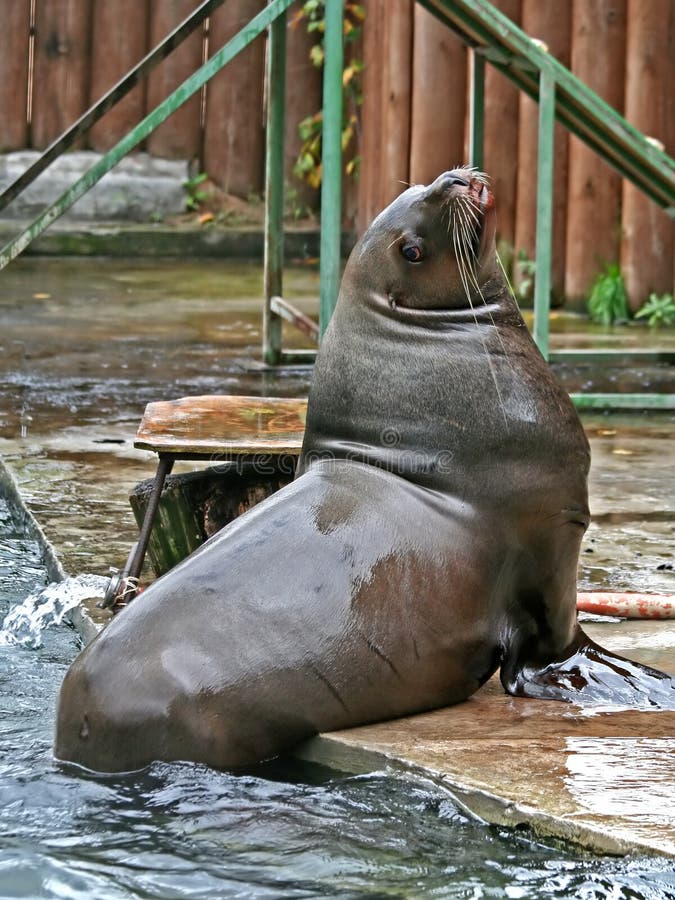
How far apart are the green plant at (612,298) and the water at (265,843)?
6.74 metres

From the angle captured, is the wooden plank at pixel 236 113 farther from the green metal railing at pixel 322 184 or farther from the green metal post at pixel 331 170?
the green metal post at pixel 331 170

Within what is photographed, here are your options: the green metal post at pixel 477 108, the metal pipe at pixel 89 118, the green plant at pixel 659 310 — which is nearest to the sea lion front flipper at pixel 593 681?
the metal pipe at pixel 89 118

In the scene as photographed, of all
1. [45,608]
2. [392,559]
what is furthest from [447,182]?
[45,608]

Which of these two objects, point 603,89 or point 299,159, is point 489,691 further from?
point 299,159

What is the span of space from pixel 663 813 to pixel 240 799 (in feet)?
2.47

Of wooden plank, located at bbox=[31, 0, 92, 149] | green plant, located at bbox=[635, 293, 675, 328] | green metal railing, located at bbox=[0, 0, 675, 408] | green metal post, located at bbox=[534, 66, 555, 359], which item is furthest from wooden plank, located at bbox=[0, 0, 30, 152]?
green metal post, located at bbox=[534, 66, 555, 359]

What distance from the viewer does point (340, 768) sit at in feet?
9.78

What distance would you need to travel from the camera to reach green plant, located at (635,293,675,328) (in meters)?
9.14

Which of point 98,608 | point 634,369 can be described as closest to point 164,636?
point 98,608

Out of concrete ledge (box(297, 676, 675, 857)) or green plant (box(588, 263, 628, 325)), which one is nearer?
concrete ledge (box(297, 676, 675, 857))

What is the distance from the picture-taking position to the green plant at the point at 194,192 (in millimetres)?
13766

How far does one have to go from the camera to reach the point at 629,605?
3.95 m

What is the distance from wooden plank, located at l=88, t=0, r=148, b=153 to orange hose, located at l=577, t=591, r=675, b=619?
34.0 ft

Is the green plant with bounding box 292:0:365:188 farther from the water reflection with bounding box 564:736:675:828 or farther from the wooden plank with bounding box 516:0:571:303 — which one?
the water reflection with bounding box 564:736:675:828
